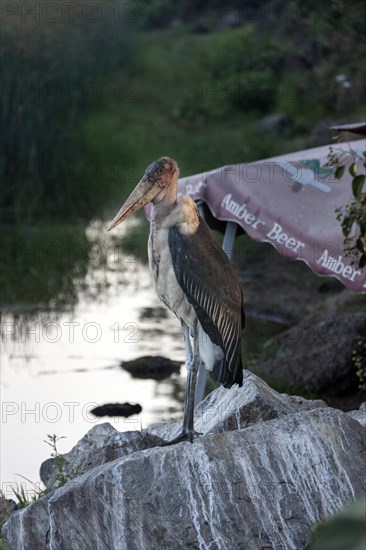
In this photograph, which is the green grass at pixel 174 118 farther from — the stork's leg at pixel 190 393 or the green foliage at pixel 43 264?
the stork's leg at pixel 190 393

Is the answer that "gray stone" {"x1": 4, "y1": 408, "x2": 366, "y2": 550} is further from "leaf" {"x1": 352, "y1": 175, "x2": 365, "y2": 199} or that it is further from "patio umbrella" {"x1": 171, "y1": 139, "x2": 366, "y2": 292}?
"patio umbrella" {"x1": 171, "y1": 139, "x2": 366, "y2": 292}

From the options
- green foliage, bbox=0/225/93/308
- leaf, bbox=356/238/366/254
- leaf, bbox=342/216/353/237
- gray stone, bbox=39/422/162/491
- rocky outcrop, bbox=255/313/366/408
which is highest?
leaf, bbox=342/216/353/237

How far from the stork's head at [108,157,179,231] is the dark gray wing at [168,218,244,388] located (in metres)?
0.18

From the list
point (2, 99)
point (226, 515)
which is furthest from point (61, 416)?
point (2, 99)

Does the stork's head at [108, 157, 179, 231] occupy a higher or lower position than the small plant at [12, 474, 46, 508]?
higher

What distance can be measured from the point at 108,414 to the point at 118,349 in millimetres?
1699

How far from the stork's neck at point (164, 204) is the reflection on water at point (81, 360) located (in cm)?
213

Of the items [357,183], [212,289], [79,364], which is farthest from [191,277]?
[79,364]

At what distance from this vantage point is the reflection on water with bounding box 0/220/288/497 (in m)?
6.83

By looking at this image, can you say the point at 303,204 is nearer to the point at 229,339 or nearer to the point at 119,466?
the point at 229,339

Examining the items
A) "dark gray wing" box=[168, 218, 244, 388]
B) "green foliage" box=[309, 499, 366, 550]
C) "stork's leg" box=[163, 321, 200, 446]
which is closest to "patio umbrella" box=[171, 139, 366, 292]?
"dark gray wing" box=[168, 218, 244, 388]

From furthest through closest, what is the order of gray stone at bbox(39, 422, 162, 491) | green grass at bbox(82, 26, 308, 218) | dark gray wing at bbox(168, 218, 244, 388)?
green grass at bbox(82, 26, 308, 218)
gray stone at bbox(39, 422, 162, 491)
dark gray wing at bbox(168, 218, 244, 388)

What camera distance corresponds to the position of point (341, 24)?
457 inches

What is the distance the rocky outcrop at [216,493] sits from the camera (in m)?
3.82
